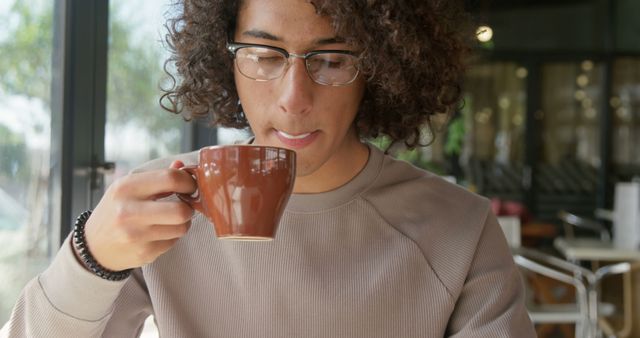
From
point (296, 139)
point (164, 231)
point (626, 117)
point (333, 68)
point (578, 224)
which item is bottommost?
point (578, 224)

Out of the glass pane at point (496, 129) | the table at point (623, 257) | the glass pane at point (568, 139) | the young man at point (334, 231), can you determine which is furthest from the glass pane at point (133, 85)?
the glass pane at point (568, 139)

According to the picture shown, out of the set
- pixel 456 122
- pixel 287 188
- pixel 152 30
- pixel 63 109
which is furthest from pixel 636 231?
pixel 287 188

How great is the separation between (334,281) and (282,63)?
33 centimetres

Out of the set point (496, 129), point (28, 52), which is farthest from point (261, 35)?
Result: point (496, 129)

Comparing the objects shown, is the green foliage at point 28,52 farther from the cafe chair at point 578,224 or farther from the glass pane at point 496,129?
the glass pane at point 496,129

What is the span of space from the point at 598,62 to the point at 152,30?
7836 mm

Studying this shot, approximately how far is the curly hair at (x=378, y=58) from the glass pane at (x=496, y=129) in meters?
8.08

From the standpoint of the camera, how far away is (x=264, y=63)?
3.34 ft

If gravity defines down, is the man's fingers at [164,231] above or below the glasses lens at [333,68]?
below

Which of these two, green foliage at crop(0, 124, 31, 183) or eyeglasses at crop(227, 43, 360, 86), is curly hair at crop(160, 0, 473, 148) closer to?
eyeglasses at crop(227, 43, 360, 86)

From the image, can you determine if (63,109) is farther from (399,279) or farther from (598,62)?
(598,62)

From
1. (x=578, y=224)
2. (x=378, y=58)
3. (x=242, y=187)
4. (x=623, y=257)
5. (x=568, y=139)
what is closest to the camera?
(x=242, y=187)

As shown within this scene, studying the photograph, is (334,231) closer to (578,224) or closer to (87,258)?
(87,258)

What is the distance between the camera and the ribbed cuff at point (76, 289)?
827 millimetres
